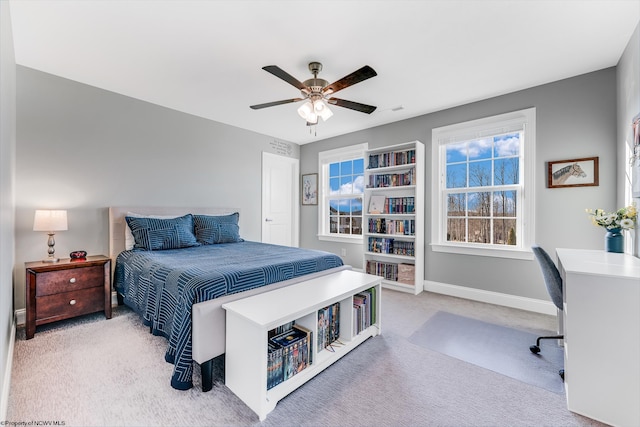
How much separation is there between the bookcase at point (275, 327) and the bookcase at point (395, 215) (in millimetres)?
1676

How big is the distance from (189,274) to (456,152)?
11.1ft

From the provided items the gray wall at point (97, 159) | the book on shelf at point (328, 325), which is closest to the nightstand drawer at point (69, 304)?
the gray wall at point (97, 159)

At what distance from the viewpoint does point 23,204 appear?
2.61 meters

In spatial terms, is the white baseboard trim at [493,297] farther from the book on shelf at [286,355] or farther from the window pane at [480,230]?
the book on shelf at [286,355]

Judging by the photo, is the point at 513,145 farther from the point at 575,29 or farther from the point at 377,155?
the point at 377,155

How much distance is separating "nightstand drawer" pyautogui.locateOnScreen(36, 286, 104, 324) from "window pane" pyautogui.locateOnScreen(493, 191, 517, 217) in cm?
429

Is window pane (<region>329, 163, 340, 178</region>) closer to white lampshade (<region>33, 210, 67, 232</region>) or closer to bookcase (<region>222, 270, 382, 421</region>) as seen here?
bookcase (<region>222, 270, 382, 421</region>)

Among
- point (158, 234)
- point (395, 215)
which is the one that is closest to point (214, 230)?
point (158, 234)

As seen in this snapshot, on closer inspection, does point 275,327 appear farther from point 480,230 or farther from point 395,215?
point 480,230

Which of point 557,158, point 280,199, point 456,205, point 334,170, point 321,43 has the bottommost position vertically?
point 456,205

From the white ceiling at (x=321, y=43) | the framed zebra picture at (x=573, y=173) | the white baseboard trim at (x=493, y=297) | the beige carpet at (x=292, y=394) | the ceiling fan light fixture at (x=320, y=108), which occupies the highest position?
the white ceiling at (x=321, y=43)

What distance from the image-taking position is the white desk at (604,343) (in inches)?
54.6

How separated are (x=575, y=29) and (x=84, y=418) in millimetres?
A: 3933

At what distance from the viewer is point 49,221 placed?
8.04ft
